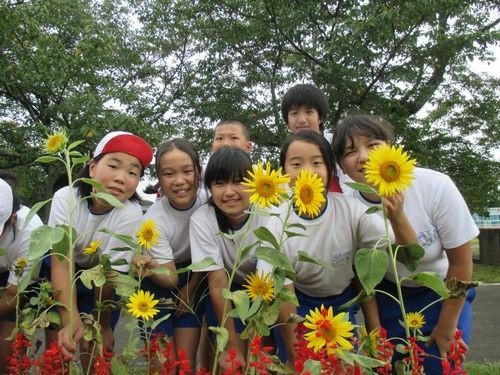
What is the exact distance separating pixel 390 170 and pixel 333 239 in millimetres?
717

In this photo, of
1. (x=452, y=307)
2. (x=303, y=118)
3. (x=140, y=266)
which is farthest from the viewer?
(x=303, y=118)

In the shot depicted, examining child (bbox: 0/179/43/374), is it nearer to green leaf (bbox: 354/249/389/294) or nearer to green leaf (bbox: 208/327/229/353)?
green leaf (bbox: 208/327/229/353)

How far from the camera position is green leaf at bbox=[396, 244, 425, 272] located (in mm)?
1358

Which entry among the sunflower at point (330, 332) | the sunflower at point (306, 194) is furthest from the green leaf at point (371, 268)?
the sunflower at point (306, 194)

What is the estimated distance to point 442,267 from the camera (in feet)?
6.88

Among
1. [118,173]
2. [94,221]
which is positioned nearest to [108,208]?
[94,221]

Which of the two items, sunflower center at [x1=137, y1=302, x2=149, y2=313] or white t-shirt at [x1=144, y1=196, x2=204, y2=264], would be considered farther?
white t-shirt at [x1=144, y1=196, x2=204, y2=264]

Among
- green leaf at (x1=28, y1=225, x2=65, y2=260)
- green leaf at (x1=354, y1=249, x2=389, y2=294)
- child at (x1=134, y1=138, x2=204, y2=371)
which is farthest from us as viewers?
child at (x1=134, y1=138, x2=204, y2=371)

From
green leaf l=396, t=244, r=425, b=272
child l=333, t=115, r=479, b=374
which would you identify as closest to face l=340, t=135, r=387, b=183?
child l=333, t=115, r=479, b=374

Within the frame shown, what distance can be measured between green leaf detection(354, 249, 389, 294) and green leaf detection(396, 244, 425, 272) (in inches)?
6.0

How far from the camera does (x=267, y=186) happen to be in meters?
1.43

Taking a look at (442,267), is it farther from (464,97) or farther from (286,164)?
(464,97)

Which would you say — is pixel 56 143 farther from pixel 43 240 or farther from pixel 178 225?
pixel 178 225

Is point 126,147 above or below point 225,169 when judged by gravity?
above
